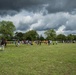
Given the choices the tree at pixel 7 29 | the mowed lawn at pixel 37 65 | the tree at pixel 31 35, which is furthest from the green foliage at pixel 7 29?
the tree at pixel 31 35

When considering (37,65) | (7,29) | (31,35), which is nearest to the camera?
(37,65)

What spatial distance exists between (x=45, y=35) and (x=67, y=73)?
177258 millimetres

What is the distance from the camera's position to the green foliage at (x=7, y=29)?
83.9 meters

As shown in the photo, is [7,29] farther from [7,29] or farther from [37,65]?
[37,65]

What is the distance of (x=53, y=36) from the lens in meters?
187

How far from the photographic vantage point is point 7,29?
84.8m

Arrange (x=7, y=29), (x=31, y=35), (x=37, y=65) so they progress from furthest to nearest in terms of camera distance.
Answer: (x=31, y=35) → (x=7, y=29) → (x=37, y=65)

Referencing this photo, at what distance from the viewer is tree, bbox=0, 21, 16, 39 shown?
8388cm

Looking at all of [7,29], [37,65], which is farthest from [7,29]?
[37,65]

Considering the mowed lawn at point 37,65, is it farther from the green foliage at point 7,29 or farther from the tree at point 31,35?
the tree at point 31,35

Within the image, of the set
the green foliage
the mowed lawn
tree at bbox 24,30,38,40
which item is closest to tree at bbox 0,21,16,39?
the green foliage

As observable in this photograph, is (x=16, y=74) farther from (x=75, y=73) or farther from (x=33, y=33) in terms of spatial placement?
(x=33, y=33)

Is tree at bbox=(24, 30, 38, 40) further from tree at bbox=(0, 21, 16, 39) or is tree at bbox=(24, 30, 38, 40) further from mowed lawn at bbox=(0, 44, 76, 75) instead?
mowed lawn at bbox=(0, 44, 76, 75)

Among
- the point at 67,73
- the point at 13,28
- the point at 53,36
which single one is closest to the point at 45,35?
the point at 53,36
